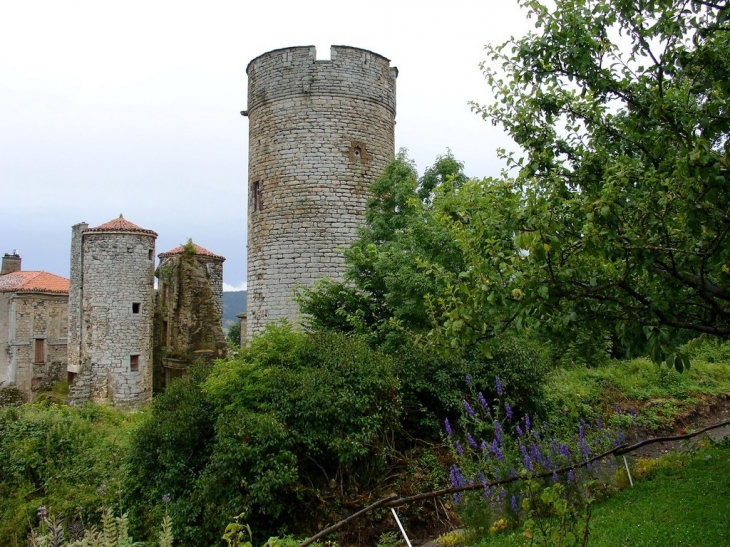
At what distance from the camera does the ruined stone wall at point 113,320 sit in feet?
73.5

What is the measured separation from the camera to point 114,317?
22.6 meters

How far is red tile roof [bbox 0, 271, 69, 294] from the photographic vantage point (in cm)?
2834

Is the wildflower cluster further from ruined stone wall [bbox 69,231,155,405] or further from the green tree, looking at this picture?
ruined stone wall [bbox 69,231,155,405]

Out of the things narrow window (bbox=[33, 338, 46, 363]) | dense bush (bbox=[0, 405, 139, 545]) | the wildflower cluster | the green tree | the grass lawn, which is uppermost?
the green tree

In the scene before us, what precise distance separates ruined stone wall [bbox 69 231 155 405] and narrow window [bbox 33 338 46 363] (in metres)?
6.95

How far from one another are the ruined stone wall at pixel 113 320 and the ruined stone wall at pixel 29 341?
6.87m

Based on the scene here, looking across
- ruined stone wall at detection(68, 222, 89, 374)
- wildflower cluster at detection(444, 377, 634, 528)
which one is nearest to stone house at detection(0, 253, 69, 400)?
ruined stone wall at detection(68, 222, 89, 374)

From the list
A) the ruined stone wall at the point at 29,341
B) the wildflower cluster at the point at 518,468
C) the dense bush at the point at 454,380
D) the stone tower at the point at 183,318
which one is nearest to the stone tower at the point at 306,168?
the dense bush at the point at 454,380

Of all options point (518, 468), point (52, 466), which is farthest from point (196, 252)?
point (518, 468)

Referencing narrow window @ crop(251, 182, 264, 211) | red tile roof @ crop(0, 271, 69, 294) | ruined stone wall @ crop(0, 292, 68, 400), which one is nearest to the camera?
narrow window @ crop(251, 182, 264, 211)

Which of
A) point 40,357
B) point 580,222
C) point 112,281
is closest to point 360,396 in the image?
point 580,222

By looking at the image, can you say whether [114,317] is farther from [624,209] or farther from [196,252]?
[624,209]

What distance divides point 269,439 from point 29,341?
83.1ft

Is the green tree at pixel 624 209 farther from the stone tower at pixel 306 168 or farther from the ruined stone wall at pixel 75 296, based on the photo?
the ruined stone wall at pixel 75 296
